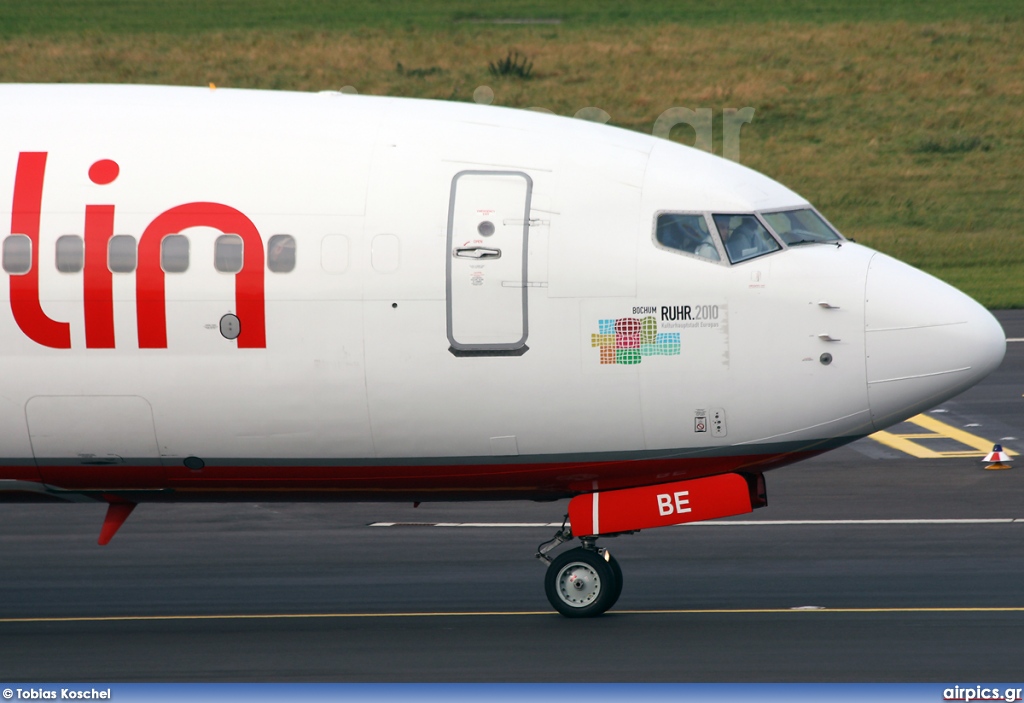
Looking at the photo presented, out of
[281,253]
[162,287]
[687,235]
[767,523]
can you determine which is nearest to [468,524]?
[767,523]

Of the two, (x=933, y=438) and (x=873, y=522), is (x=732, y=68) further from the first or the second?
Answer: (x=873, y=522)

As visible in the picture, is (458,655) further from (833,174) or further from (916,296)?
(833,174)

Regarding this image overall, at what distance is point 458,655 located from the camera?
43.4ft

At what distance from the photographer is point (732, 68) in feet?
207

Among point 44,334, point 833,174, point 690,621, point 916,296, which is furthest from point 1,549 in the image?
point 833,174

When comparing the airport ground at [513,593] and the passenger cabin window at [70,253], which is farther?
the passenger cabin window at [70,253]

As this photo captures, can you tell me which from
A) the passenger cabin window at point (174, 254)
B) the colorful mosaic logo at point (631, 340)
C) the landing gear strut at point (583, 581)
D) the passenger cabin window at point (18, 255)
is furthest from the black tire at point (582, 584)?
the passenger cabin window at point (18, 255)

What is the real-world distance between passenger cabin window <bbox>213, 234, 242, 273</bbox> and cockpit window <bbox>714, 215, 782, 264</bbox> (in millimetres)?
4537

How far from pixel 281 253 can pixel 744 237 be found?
14.4ft

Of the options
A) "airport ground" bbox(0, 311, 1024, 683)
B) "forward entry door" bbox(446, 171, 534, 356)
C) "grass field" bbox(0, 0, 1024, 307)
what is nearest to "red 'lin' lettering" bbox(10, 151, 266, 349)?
"forward entry door" bbox(446, 171, 534, 356)

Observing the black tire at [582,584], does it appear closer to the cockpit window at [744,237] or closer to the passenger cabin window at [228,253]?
the cockpit window at [744,237]

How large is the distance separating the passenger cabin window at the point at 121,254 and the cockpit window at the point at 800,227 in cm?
601

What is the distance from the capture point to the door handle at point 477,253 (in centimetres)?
1303

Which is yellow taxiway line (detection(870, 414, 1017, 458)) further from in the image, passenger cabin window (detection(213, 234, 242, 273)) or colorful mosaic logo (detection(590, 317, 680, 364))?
passenger cabin window (detection(213, 234, 242, 273))
